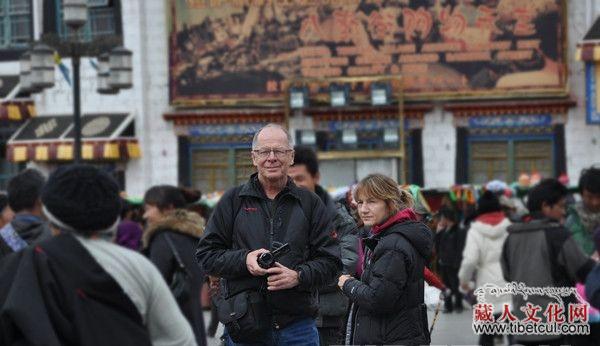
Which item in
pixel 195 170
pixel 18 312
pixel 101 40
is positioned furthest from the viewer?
pixel 195 170

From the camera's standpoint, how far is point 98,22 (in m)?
33.1

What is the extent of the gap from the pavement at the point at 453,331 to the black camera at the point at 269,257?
7.05 m

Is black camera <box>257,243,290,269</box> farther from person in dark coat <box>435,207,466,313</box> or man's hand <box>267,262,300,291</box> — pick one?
person in dark coat <box>435,207,466,313</box>

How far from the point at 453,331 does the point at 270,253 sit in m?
11.1

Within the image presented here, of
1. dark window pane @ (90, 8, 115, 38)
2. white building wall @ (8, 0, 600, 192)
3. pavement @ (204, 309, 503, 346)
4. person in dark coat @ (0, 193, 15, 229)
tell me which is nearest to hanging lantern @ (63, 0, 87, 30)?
pavement @ (204, 309, 503, 346)

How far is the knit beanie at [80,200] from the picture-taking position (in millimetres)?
5543

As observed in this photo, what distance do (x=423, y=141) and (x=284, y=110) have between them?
298 cm

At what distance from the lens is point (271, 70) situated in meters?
31.8

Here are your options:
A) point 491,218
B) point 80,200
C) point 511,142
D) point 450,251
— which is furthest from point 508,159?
point 80,200

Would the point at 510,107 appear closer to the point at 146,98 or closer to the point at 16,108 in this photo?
the point at 146,98

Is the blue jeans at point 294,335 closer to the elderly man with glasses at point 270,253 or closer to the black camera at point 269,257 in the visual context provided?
the elderly man with glasses at point 270,253

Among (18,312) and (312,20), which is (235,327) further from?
(312,20)

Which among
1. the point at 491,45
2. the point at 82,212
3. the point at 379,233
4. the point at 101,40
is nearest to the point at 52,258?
the point at 82,212

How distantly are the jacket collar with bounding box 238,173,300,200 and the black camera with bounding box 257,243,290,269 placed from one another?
34cm
